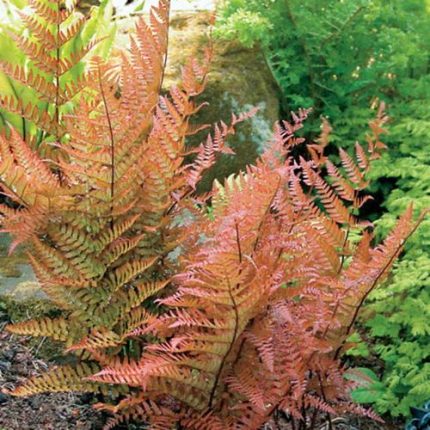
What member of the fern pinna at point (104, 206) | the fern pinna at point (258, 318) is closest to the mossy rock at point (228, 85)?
the fern pinna at point (104, 206)

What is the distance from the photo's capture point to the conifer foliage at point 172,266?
2256 mm

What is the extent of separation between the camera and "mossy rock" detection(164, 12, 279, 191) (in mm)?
4695

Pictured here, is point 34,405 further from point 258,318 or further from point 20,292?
point 258,318

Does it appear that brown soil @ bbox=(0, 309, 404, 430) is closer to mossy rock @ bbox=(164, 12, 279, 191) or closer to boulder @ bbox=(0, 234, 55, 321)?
boulder @ bbox=(0, 234, 55, 321)

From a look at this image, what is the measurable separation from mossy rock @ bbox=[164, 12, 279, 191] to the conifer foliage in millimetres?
1994

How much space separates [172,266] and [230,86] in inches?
94.5

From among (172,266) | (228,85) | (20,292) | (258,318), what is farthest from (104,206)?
(228,85)

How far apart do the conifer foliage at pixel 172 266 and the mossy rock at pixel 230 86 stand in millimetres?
1994

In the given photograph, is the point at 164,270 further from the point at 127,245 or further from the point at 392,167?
the point at 392,167

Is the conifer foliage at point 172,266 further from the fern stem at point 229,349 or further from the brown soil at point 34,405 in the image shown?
the brown soil at point 34,405

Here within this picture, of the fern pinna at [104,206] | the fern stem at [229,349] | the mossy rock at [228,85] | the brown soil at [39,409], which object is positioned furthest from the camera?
the mossy rock at [228,85]

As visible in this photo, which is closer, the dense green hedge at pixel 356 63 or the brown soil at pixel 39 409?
the brown soil at pixel 39 409

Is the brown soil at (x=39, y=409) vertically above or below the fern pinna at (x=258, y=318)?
below

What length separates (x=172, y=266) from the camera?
264 centimetres
